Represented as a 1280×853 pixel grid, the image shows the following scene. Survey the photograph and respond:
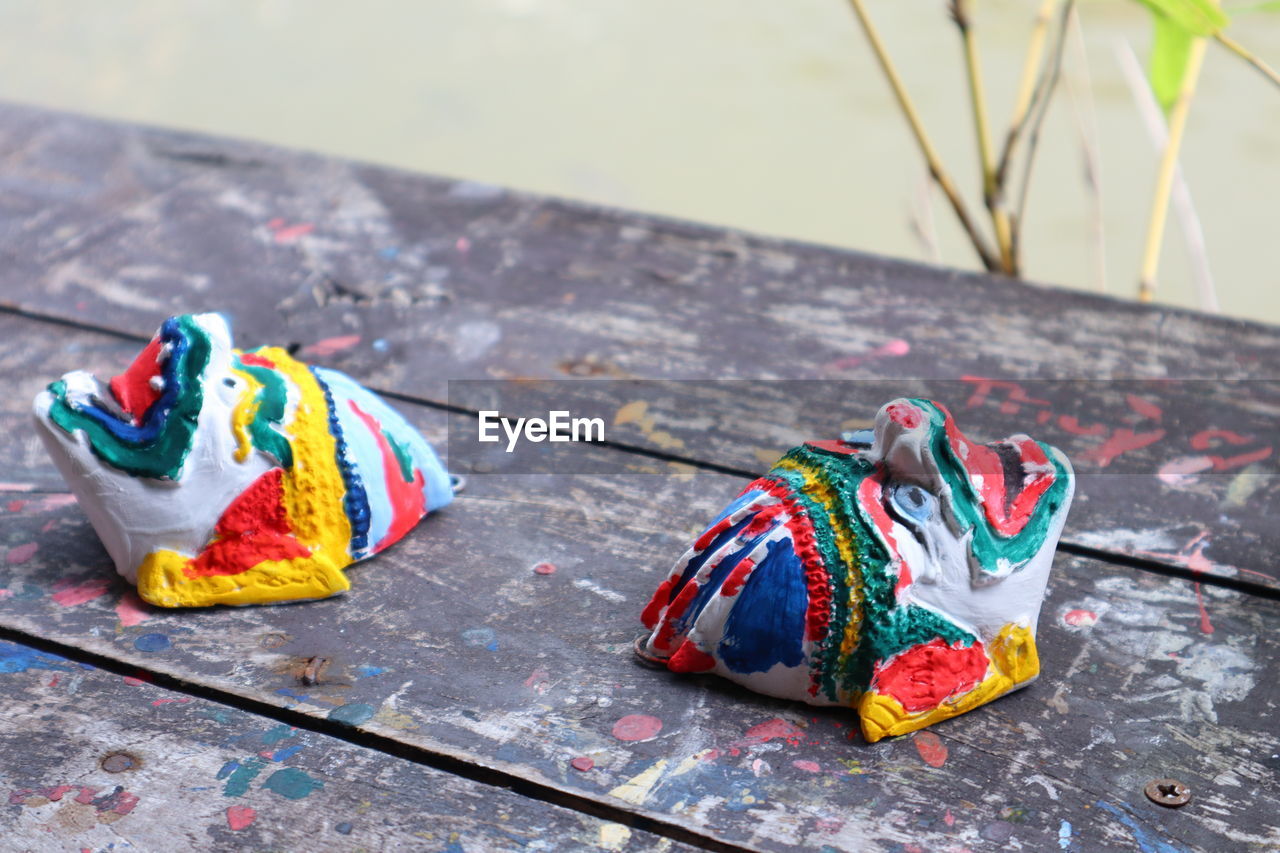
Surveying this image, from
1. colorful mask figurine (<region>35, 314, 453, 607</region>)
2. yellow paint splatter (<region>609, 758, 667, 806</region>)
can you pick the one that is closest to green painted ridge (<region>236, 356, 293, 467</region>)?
colorful mask figurine (<region>35, 314, 453, 607</region>)

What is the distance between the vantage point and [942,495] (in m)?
1.10

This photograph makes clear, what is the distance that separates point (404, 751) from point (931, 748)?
0.43 meters

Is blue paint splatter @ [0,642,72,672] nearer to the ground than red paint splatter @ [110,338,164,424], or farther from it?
nearer to the ground

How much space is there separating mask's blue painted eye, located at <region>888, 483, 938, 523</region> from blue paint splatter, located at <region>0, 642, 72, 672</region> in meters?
0.73

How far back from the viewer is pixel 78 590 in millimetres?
1225

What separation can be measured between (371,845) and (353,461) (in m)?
0.40

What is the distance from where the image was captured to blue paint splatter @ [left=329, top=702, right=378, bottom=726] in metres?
1.08

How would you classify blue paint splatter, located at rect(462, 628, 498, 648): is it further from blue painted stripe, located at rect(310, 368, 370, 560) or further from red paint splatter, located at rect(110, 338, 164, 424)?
red paint splatter, located at rect(110, 338, 164, 424)

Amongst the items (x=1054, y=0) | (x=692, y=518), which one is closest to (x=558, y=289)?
(x=692, y=518)

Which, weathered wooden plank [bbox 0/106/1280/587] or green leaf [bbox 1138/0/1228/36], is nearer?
green leaf [bbox 1138/0/1228/36]

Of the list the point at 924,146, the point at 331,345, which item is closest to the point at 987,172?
the point at 924,146

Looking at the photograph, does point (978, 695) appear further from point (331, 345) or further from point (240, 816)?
point (331, 345)

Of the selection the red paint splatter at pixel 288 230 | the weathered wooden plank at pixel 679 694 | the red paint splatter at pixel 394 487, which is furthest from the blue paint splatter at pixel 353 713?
the red paint splatter at pixel 288 230

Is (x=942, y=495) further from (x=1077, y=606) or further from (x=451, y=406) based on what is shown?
(x=451, y=406)
